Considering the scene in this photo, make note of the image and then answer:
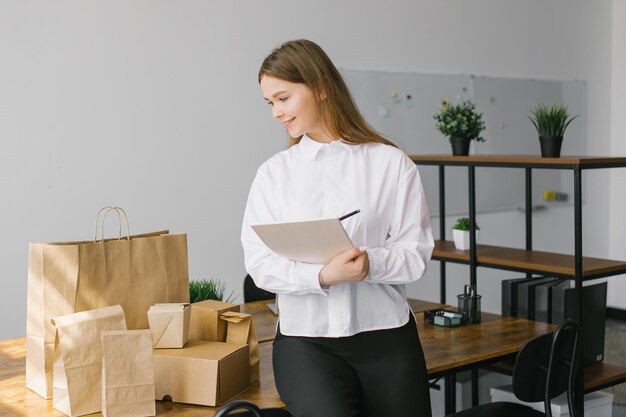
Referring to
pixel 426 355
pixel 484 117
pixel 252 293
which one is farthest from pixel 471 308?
pixel 484 117

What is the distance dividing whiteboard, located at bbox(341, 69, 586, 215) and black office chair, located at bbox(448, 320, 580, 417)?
2.57 metres

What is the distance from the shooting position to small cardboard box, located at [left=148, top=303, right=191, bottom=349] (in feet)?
6.66

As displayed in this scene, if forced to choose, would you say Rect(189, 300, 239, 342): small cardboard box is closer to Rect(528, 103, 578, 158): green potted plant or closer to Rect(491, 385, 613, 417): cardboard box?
Rect(491, 385, 613, 417): cardboard box

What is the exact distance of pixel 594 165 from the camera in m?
3.08

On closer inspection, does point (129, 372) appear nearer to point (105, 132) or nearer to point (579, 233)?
point (579, 233)

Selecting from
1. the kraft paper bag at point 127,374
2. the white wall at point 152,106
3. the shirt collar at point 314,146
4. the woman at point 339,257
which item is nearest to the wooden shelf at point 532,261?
the white wall at point 152,106

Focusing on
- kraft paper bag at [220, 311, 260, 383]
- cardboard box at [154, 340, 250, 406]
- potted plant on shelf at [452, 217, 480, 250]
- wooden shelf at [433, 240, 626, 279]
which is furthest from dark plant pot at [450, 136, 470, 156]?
cardboard box at [154, 340, 250, 406]

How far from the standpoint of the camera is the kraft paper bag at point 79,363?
1.87 m

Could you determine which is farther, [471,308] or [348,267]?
[471,308]

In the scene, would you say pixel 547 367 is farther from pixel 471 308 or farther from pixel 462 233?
pixel 462 233

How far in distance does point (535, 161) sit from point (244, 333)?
1.63 metres

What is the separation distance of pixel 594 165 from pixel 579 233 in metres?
0.26

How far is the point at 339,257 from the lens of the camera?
72.2 inches

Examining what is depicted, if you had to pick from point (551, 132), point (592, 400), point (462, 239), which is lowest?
point (592, 400)
